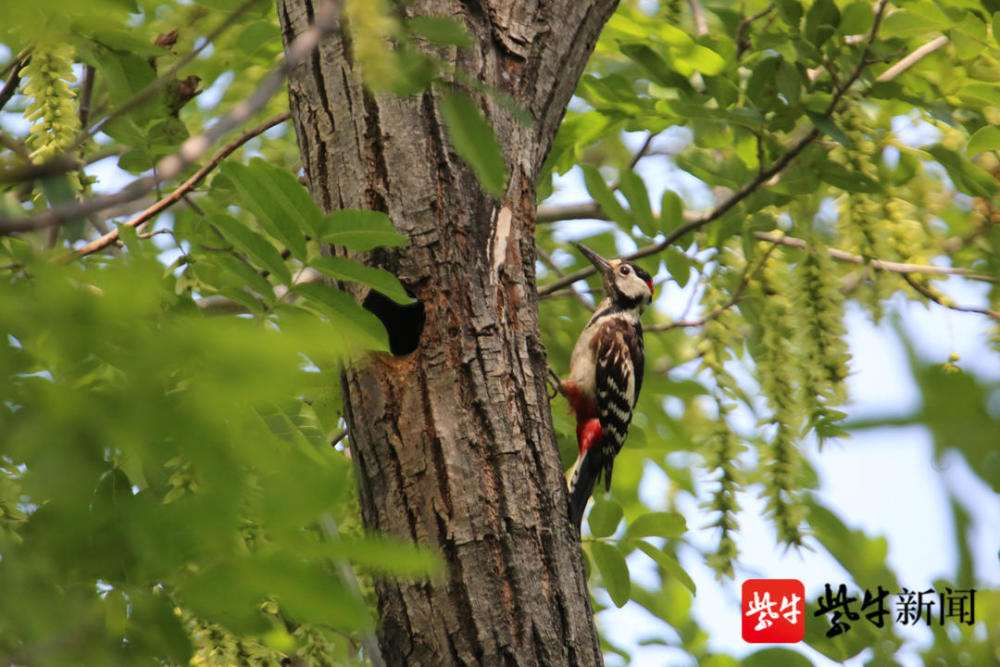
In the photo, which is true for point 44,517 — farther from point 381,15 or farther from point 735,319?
point 735,319

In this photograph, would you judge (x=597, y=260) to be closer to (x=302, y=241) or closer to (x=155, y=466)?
(x=302, y=241)

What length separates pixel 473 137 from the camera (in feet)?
4.72

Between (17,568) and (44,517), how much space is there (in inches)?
7.4

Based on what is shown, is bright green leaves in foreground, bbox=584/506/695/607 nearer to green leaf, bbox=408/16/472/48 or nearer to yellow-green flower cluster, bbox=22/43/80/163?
yellow-green flower cluster, bbox=22/43/80/163

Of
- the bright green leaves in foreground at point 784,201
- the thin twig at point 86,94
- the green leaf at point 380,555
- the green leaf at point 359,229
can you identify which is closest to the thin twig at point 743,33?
the bright green leaves in foreground at point 784,201

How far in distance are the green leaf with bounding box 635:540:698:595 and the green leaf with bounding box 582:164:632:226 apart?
4.42 feet

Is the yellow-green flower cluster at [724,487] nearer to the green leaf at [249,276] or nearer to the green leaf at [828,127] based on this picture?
the green leaf at [828,127]

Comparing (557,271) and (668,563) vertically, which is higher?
(557,271)

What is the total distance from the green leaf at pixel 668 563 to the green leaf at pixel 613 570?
0.09 meters

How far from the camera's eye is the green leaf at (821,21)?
10.3 ft

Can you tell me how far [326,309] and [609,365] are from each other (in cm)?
263

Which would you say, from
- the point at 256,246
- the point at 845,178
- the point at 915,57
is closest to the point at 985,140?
the point at 845,178

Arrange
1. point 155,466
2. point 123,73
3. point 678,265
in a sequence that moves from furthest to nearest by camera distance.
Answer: point 678,265, point 123,73, point 155,466

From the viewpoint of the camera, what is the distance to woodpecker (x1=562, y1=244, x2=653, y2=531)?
417 cm
